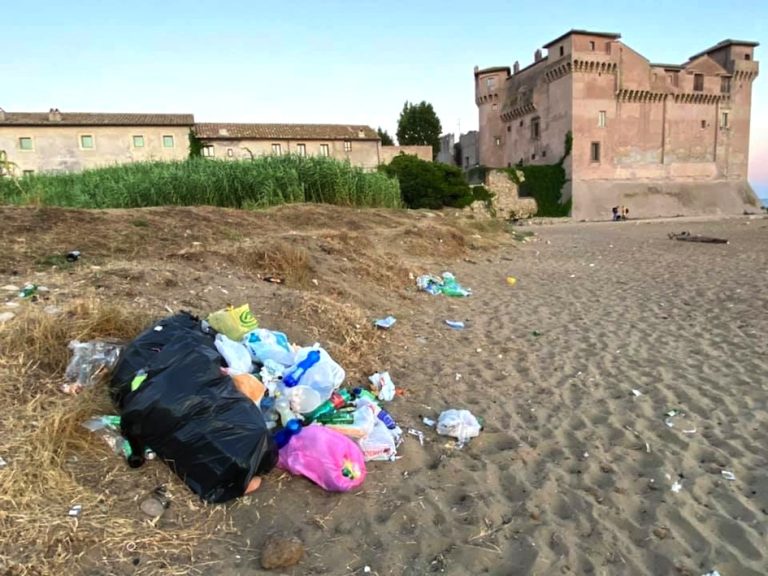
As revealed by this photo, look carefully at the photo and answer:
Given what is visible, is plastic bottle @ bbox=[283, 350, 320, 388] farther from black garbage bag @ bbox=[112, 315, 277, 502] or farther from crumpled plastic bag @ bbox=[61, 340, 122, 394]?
crumpled plastic bag @ bbox=[61, 340, 122, 394]

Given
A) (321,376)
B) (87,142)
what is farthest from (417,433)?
(87,142)

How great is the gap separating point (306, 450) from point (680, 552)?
170 centimetres

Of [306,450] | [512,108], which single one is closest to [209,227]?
[306,450]

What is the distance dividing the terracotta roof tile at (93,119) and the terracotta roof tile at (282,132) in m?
1.64

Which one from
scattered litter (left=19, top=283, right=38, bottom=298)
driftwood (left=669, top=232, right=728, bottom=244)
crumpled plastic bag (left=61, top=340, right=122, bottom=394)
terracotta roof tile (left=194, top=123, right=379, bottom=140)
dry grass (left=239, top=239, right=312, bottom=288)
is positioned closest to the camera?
crumpled plastic bag (left=61, top=340, right=122, bottom=394)

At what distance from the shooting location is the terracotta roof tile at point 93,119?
34.7 metres

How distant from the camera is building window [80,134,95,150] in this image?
118 feet

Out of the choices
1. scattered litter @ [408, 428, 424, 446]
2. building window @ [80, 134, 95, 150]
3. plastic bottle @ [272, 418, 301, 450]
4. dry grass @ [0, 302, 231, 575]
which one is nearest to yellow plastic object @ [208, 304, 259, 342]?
dry grass @ [0, 302, 231, 575]

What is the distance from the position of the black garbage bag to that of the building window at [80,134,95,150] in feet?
132

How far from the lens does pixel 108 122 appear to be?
117 ft

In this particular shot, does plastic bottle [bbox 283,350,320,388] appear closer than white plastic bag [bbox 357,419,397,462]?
No

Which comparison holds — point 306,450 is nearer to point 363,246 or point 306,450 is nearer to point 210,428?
point 210,428

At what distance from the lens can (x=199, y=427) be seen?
2.30 m

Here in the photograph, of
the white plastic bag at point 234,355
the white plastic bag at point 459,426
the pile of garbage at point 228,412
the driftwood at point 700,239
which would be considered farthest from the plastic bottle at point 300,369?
the driftwood at point 700,239
